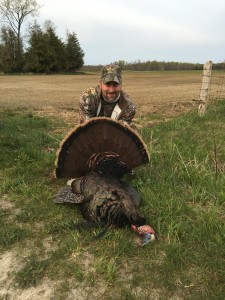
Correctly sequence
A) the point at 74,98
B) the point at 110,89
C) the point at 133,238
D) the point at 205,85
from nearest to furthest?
the point at 133,238
the point at 110,89
the point at 205,85
the point at 74,98

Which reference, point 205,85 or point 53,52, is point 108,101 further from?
point 53,52

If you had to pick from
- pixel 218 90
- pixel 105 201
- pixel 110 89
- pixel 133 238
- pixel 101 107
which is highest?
pixel 110 89

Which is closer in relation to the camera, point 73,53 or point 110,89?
point 110,89

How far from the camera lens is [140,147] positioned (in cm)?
387

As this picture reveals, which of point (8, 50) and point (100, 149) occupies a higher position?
point (8, 50)

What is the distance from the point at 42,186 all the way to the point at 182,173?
70.7 inches

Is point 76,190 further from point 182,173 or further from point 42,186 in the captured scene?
point 182,173

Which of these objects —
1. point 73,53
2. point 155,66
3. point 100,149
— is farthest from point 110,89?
point 155,66

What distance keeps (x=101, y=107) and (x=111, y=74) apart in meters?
0.51

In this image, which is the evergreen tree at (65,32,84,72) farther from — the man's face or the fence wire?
the man's face

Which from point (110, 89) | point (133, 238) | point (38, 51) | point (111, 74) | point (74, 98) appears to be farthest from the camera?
point (38, 51)

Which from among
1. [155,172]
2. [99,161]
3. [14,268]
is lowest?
[14,268]

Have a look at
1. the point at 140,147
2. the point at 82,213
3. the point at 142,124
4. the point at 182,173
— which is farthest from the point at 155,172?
the point at 142,124

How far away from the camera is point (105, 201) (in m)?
3.46
